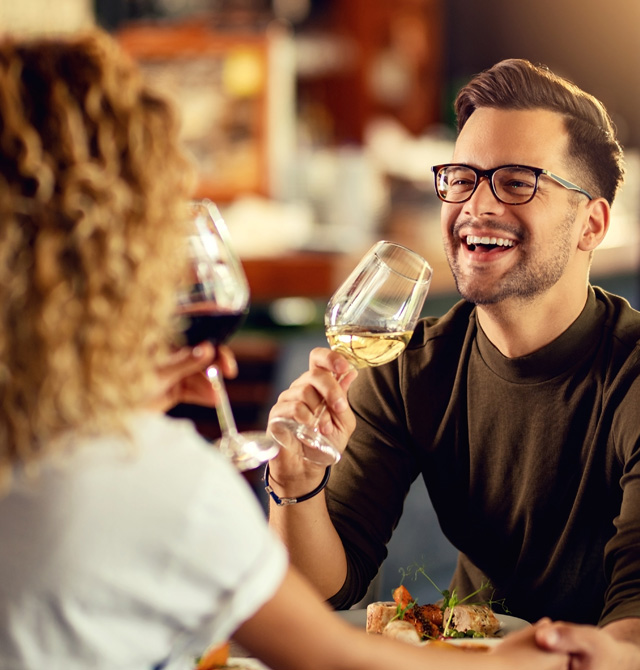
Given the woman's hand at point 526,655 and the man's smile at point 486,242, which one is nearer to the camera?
the woman's hand at point 526,655

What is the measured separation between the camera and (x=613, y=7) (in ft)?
26.6

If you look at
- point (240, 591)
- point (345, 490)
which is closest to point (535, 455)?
point (345, 490)

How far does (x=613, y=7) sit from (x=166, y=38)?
198 inches

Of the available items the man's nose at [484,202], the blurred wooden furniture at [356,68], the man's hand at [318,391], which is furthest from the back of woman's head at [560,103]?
the blurred wooden furniture at [356,68]

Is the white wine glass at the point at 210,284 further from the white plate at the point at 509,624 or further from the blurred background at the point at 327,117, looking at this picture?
the white plate at the point at 509,624

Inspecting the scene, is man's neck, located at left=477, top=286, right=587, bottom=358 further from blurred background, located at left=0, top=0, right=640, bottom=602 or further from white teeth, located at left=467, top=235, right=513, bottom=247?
blurred background, located at left=0, top=0, right=640, bottom=602

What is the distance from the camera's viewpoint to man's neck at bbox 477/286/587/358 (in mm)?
1523

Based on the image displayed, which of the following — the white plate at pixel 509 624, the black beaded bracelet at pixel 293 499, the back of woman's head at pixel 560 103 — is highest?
the back of woman's head at pixel 560 103

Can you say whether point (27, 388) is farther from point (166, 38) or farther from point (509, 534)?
point (166, 38)

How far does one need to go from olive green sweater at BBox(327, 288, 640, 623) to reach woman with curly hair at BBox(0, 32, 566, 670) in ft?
2.18

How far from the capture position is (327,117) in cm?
750

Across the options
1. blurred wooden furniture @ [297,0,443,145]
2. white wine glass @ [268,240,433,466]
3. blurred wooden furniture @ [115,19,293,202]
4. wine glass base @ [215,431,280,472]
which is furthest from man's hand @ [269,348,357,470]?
blurred wooden furniture @ [297,0,443,145]

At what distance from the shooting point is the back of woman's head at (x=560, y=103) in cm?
148

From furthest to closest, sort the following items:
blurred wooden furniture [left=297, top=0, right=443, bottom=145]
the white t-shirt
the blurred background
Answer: blurred wooden furniture [left=297, top=0, right=443, bottom=145] → the blurred background → the white t-shirt
